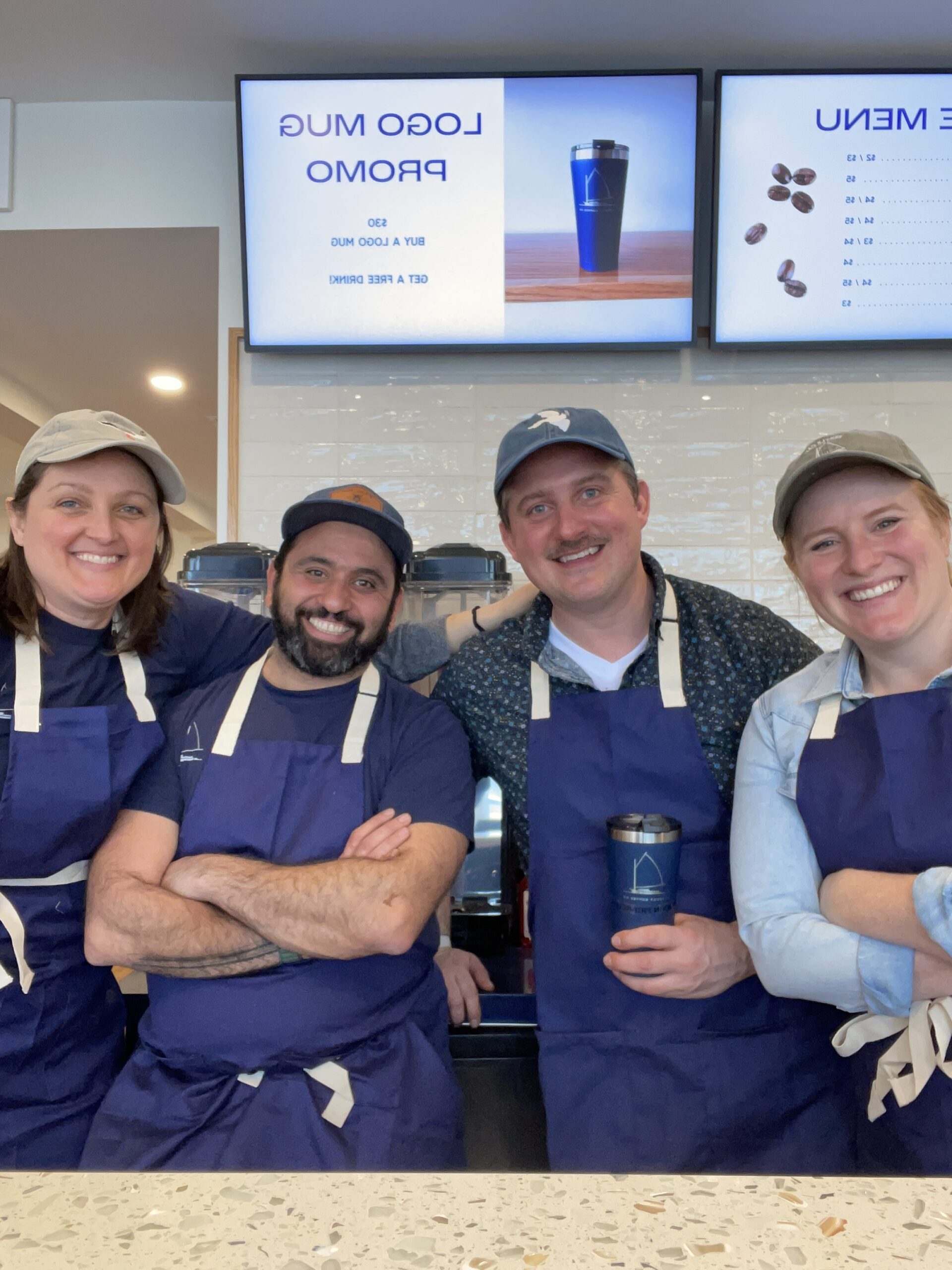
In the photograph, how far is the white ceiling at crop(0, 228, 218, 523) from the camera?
3090 millimetres

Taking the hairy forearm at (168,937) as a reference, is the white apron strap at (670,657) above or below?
above

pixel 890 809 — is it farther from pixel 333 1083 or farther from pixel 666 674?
pixel 333 1083

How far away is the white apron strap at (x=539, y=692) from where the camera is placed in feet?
5.10

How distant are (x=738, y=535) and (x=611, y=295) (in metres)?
0.75

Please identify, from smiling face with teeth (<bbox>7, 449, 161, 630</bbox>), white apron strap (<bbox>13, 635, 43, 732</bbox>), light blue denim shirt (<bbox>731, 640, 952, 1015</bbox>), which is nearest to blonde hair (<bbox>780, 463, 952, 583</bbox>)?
light blue denim shirt (<bbox>731, 640, 952, 1015</bbox>)

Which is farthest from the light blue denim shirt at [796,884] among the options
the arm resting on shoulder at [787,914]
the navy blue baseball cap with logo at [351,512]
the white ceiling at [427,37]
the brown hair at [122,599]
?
the white ceiling at [427,37]

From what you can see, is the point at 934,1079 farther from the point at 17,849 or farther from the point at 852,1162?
the point at 17,849

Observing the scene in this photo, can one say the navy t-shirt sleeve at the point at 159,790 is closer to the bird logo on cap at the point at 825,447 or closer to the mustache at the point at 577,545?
the mustache at the point at 577,545

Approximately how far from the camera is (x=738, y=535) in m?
2.64

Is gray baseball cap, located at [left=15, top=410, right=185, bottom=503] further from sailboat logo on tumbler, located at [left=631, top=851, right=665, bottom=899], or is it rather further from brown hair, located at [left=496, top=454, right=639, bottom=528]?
sailboat logo on tumbler, located at [left=631, top=851, right=665, bottom=899]

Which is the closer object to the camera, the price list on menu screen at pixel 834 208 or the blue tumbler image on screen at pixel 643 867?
the blue tumbler image on screen at pixel 643 867

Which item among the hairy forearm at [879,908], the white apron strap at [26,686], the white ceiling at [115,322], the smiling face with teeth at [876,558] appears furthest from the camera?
the white ceiling at [115,322]

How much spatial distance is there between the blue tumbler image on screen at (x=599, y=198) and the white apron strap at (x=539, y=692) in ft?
4.61

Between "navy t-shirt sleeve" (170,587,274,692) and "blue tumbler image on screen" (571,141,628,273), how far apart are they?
1.40 meters
